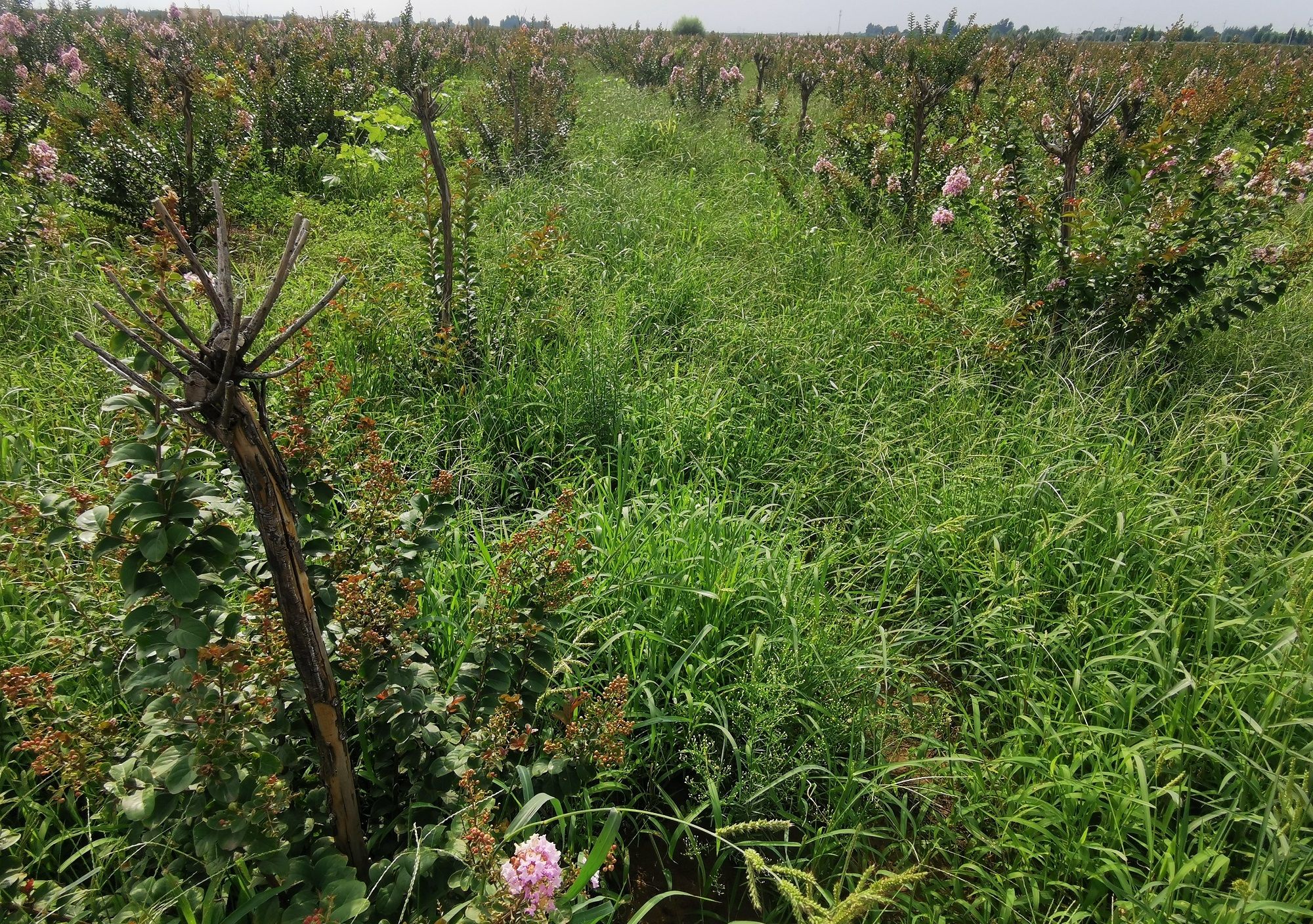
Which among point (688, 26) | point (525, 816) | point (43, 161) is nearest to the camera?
point (525, 816)

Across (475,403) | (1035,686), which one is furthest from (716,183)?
(1035,686)

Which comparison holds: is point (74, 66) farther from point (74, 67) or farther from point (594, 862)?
point (594, 862)

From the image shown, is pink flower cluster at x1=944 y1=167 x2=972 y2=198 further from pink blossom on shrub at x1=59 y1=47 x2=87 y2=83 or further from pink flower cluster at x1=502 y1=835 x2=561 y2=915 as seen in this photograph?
pink blossom on shrub at x1=59 y1=47 x2=87 y2=83

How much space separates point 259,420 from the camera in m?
0.99

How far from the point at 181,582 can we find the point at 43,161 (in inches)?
181

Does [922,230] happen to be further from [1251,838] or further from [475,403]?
[1251,838]

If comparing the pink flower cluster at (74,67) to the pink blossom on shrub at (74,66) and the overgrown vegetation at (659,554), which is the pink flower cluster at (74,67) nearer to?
the pink blossom on shrub at (74,66)

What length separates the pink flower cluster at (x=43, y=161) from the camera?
3.89 metres

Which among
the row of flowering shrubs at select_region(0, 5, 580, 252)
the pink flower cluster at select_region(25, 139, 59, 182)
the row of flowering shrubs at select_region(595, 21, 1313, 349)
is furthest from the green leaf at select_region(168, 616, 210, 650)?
the pink flower cluster at select_region(25, 139, 59, 182)

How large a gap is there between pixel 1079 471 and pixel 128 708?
2.80 metres

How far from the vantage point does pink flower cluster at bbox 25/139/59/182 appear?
12.8 feet

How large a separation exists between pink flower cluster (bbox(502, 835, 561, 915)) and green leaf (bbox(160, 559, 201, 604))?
0.57m

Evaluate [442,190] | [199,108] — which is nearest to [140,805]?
[442,190]

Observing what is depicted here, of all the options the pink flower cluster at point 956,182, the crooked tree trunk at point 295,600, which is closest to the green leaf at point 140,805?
the crooked tree trunk at point 295,600
